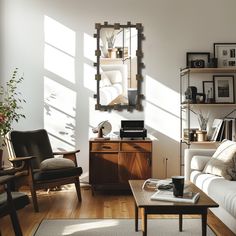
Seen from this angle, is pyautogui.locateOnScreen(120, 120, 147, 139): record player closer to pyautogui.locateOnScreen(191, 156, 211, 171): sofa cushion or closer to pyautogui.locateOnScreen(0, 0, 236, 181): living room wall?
pyautogui.locateOnScreen(0, 0, 236, 181): living room wall

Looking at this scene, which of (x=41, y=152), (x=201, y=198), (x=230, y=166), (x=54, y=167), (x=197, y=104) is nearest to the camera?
A: (x=201, y=198)

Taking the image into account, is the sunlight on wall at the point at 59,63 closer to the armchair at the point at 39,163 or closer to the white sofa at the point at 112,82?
the white sofa at the point at 112,82

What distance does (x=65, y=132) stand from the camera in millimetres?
5801

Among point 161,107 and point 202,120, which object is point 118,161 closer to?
point 161,107

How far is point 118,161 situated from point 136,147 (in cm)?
29

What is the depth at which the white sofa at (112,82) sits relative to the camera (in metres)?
5.80

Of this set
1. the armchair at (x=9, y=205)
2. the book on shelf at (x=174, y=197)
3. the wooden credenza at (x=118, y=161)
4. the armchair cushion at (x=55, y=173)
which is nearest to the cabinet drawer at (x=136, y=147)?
the wooden credenza at (x=118, y=161)

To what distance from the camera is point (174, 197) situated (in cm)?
304

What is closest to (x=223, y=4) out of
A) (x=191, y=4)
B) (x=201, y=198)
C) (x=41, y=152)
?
(x=191, y=4)

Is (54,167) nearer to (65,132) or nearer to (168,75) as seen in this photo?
(65,132)

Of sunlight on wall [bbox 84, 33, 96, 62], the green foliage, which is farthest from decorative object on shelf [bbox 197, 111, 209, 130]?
the green foliage

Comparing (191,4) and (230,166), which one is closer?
(230,166)

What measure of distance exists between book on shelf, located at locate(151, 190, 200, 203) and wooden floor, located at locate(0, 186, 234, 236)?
2.43 ft

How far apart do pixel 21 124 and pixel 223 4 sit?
3.27 meters
